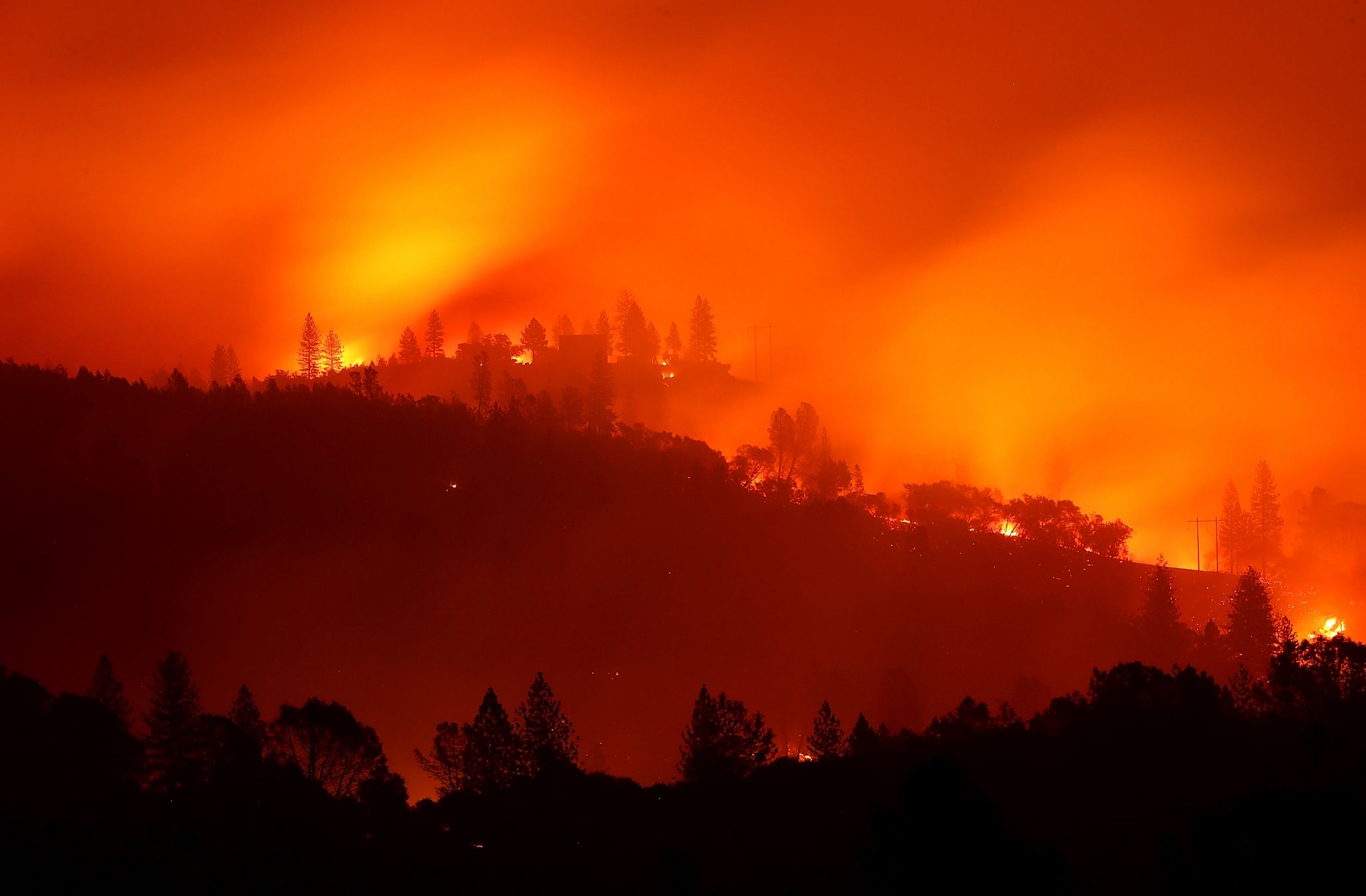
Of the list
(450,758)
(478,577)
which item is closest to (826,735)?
(450,758)

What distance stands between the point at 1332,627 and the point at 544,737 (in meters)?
135

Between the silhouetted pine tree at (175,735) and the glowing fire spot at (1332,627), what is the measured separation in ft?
470

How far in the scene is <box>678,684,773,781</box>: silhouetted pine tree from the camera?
70.0 metres

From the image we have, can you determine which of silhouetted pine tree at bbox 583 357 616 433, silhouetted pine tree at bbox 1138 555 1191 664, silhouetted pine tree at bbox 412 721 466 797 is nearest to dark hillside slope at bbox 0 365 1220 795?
silhouetted pine tree at bbox 1138 555 1191 664

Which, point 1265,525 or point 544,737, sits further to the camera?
point 1265,525

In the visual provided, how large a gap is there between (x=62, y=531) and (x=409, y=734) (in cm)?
6167

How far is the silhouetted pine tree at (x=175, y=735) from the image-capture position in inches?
2643

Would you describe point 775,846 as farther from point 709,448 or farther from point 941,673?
point 709,448

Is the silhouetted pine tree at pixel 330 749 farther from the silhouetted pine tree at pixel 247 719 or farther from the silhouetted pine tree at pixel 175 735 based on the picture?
the silhouetted pine tree at pixel 175 735

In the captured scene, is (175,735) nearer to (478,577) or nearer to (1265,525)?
(478,577)

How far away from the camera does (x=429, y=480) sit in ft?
560

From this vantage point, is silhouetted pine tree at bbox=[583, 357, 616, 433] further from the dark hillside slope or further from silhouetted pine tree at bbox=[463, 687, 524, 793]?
silhouetted pine tree at bbox=[463, 687, 524, 793]

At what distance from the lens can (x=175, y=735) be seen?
228 feet

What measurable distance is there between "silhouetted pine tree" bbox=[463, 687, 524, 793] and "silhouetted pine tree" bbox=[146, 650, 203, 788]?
14352mm
